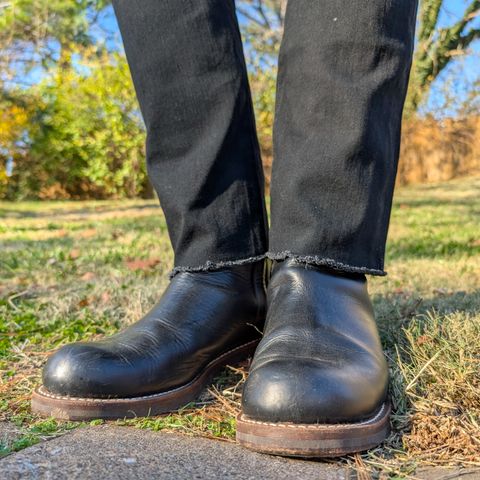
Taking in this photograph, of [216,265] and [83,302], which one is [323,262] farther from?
[83,302]

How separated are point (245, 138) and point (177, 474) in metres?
0.66

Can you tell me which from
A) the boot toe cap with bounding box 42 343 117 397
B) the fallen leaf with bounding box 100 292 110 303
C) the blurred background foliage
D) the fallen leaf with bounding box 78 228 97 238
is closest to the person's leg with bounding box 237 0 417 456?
the boot toe cap with bounding box 42 343 117 397

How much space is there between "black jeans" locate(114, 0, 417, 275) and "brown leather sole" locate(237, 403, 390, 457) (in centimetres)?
30

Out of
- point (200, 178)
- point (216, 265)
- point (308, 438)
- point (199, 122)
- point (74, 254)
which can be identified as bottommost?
point (74, 254)

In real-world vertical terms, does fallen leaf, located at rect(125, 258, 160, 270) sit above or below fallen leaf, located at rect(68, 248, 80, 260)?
above

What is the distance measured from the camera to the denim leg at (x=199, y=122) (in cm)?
122

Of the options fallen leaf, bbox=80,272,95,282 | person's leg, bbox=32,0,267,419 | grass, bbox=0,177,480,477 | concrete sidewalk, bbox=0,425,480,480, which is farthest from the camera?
fallen leaf, bbox=80,272,95,282

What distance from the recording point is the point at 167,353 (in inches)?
44.6

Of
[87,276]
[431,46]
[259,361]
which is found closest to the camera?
[259,361]

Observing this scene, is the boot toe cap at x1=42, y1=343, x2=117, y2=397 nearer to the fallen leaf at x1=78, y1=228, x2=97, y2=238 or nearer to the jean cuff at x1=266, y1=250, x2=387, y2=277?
the jean cuff at x1=266, y1=250, x2=387, y2=277

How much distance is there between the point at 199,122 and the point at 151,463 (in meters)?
0.63

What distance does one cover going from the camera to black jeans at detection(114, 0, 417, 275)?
1.10m

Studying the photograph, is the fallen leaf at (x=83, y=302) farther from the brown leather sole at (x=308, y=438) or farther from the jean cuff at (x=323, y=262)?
the brown leather sole at (x=308, y=438)

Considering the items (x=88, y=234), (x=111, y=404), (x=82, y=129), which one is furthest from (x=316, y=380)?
(x=82, y=129)
